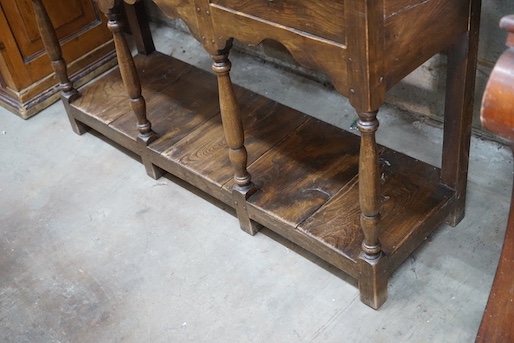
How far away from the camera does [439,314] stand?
206cm

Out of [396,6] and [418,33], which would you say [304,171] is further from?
[396,6]

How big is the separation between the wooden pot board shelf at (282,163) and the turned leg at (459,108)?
7 cm

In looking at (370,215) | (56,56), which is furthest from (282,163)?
(56,56)

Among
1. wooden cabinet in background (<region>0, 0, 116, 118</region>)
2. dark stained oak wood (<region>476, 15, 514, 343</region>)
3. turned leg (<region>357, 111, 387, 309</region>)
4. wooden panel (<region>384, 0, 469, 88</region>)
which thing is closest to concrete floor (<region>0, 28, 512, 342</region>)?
turned leg (<region>357, 111, 387, 309</region>)

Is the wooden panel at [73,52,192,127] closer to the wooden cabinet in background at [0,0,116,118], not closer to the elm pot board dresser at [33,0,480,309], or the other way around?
the elm pot board dresser at [33,0,480,309]

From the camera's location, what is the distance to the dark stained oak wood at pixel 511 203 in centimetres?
120

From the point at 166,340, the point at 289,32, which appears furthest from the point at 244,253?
the point at 289,32

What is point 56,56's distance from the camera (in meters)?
2.91

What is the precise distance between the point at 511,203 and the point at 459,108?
2.01 ft

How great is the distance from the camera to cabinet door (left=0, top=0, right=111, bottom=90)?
3164 millimetres

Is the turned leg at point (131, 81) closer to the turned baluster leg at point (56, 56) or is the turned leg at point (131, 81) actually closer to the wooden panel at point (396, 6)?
the turned baluster leg at point (56, 56)

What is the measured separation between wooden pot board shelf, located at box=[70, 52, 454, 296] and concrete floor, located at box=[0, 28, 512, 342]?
0.13 metres

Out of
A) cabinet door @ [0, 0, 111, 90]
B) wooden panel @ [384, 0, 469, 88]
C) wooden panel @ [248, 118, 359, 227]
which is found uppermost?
wooden panel @ [384, 0, 469, 88]

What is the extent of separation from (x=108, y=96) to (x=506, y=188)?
5.85ft
